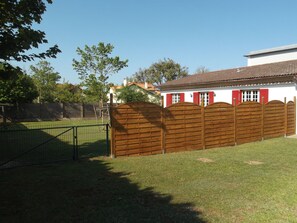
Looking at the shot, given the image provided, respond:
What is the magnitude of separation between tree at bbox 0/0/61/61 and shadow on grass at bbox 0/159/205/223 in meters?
2.90

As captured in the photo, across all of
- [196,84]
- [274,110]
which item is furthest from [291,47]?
[274,110]

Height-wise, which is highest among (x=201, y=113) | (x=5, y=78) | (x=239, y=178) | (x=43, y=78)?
(x=43, y=78)

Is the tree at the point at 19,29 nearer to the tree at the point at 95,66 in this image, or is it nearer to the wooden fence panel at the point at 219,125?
the wooden fence panel at the point at 219,125

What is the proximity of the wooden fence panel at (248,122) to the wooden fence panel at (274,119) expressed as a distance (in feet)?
2.00

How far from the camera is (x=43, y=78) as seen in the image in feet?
154

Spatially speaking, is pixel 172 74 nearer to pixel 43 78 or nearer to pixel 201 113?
pixel 43 78

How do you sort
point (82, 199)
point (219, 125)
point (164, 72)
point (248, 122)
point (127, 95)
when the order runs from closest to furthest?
1. point (82, 199)
2. point (219, 125)
3. point (248, 122)
4. point (127, 95)
5. point (164, 72)

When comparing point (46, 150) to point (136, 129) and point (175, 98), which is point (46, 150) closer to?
point (136, 129)

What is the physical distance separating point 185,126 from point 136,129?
7.31ft

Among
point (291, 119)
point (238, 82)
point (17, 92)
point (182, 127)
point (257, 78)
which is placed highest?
point (257, 78)

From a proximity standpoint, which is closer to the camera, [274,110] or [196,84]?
[274,110]

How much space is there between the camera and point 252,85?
1950 centimetres

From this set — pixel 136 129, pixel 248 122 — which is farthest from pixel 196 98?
pixel 136 129

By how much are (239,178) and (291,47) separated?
80.6 feet
